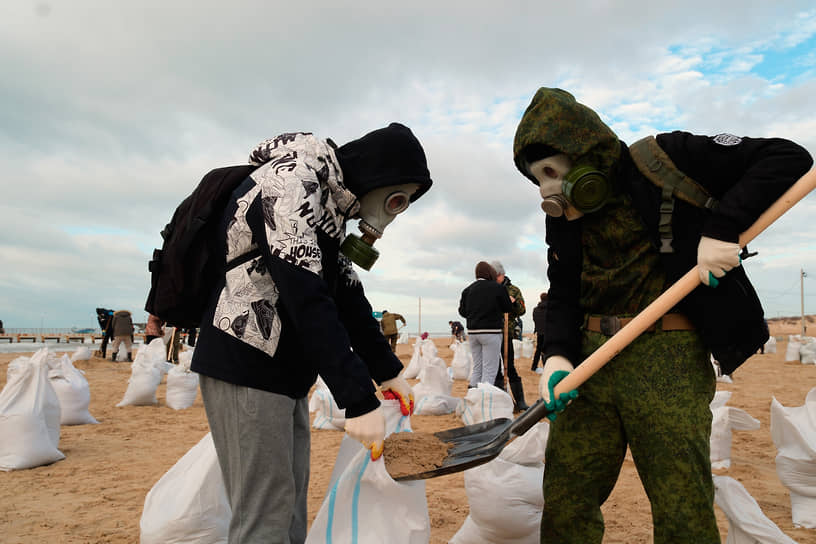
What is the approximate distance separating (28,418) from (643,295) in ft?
14.8

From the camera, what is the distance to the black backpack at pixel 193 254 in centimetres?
149

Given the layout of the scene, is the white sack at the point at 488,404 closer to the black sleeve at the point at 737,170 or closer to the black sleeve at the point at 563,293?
the black sleeve at the point at 563,293

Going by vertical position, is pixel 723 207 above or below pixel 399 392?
above

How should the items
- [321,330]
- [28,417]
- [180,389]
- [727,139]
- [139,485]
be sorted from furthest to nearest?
[180,389] → [28,417] → [139,485] → [727,139] → [321,330]

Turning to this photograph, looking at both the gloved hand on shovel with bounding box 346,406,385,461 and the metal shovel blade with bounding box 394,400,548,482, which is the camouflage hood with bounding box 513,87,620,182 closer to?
the metal shovel blade with bounding box 394,400,548,482

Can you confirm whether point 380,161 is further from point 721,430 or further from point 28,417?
point 28,417

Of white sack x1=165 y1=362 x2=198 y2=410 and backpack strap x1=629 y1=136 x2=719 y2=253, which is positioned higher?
backpack strap x1=629 y1=136 x2=719 y2=253

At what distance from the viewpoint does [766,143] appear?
1521mm

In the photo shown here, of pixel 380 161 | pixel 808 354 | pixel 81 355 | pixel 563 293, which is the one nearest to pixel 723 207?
pixel 563 293

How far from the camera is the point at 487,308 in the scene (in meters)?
6.06

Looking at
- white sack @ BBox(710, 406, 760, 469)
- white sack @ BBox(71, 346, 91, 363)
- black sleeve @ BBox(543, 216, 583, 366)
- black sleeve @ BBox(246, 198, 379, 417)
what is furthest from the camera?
white sack @ BBox(71, 346, 91, 363)

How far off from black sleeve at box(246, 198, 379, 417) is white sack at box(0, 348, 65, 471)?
3907 millimetres

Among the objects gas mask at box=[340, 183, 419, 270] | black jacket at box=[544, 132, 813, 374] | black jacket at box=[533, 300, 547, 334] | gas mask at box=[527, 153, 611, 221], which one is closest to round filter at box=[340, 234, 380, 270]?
gas mask at box=[340, 183, 419, 270]

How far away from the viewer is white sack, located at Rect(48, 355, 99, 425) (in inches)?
221
